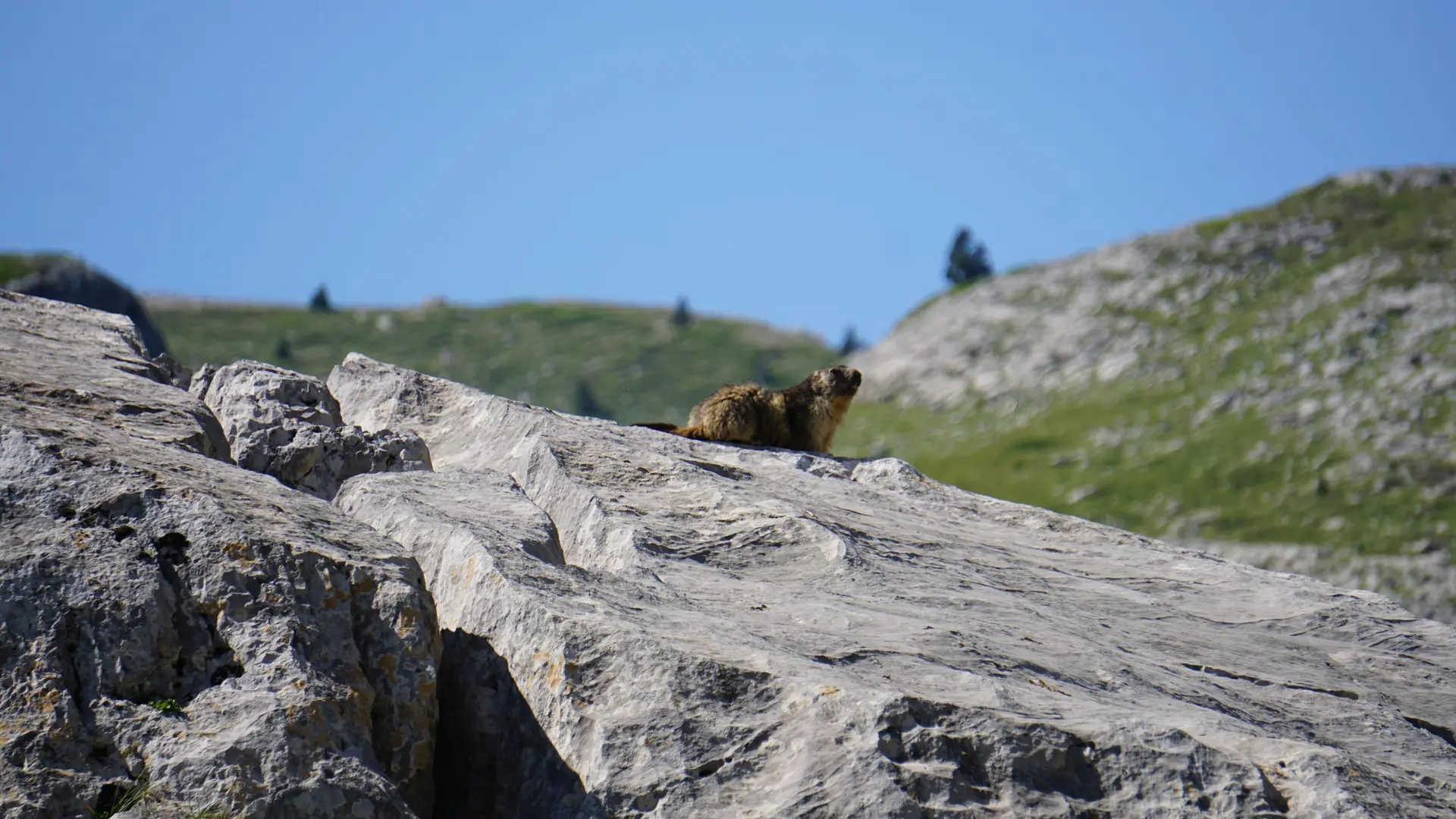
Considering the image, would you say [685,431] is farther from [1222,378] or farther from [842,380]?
[1222,378]

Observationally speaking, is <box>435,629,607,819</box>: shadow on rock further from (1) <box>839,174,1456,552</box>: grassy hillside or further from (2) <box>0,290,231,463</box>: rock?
(1) <box>839,174,1456,552</box>: grassy hillside

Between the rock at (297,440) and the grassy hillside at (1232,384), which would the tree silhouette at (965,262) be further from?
the rock at (297,440)

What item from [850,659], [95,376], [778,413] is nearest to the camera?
[850,659]

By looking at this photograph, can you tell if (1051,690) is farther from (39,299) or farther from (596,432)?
(39,299)

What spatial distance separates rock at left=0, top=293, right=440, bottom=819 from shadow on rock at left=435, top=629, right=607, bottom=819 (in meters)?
0.36

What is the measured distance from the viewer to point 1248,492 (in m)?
78.6

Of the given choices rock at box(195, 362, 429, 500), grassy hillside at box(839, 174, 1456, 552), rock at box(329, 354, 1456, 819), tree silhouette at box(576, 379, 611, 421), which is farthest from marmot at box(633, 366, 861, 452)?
tree silhouette at box(576, 379, 611, 421)

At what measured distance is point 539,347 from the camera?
168 meters

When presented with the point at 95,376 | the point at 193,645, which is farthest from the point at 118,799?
the point at 95,376

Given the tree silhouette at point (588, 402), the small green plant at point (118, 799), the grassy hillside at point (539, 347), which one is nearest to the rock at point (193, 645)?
the small green plant at point (118, 799)

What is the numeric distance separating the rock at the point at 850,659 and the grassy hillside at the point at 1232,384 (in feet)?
211

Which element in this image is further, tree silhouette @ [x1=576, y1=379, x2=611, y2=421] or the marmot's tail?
tree silhouette @ [x1=576, y1=379, x2=611, y2=421]

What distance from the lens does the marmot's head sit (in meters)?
20.9

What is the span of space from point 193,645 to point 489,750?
1.88m
